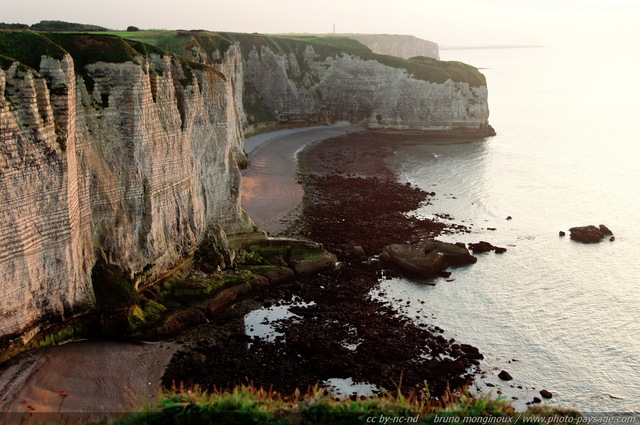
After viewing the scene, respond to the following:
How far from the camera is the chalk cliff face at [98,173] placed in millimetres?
21125

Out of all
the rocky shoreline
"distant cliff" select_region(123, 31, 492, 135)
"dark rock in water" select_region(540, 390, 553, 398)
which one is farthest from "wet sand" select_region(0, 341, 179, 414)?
"distant cliff" select_region(123, 31, 492, 135)

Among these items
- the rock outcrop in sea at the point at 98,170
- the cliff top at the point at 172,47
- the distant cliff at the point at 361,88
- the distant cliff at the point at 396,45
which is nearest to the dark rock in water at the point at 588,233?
the rock outcrop in sea at the point at 98,170

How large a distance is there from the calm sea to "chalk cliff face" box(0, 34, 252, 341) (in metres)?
12.1

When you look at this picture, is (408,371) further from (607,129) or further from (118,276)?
(607,129)

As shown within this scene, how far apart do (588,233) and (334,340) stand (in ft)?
77.0

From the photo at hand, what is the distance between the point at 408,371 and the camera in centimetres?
2378

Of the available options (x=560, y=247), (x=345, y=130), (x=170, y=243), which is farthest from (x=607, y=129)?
(x=170, y=243)

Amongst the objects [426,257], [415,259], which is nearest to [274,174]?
[415,259]

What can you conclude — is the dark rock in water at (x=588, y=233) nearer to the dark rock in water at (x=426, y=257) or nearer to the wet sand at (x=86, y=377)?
the dark rock in water at (x=426, y=257)

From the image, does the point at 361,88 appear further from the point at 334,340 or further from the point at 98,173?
the point at 98,173

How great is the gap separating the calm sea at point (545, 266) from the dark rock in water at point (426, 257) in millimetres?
949

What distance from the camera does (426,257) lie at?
3425 cm

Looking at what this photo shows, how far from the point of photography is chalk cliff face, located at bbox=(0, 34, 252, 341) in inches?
832

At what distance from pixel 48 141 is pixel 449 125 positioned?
64220mm
